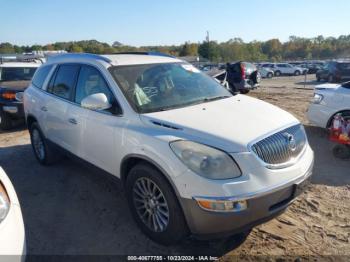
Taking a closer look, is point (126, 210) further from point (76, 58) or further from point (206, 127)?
point (76, 58)

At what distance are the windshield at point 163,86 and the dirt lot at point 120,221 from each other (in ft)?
3.32

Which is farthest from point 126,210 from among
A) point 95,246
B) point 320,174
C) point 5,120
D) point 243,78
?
point 243,78

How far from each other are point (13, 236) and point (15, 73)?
897cm

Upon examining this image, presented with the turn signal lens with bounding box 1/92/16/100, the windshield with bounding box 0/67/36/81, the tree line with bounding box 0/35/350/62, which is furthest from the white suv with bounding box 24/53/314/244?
the tree line with bounding box 0/35/350/62

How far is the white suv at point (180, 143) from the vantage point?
2676mm

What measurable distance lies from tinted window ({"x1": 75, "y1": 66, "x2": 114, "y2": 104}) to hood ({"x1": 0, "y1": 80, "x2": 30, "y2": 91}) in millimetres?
5066

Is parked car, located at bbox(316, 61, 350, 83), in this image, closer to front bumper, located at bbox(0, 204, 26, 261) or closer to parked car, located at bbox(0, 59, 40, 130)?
parked car, located at bbox(0, 59, 40, 130)

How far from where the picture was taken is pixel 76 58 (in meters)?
4.46

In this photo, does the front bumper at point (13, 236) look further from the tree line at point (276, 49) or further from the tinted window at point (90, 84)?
the tree line at point (276, 49)

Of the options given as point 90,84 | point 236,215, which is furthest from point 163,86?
point 236,215

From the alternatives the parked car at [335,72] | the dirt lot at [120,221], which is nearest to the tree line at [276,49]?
the parked car at [335,72]

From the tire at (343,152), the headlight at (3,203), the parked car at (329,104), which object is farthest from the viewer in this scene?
the parked car at (329,104)

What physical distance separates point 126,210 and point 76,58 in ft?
7.15

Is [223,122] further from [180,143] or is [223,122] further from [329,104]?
[329,104]
